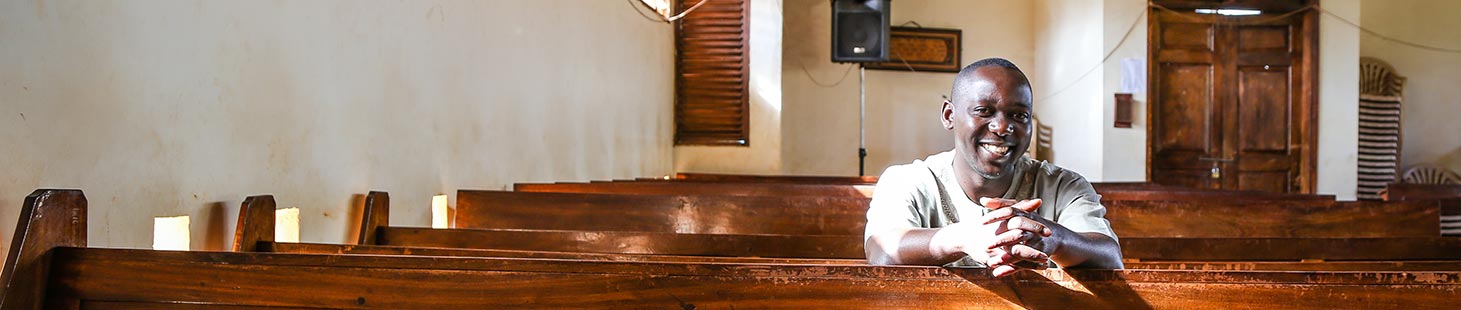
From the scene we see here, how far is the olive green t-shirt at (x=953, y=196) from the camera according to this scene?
4.83ft

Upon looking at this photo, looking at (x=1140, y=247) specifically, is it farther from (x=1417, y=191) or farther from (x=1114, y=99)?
(x=1114, y=99)

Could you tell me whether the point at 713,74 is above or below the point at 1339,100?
above

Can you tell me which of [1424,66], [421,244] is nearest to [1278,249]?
[421,244]

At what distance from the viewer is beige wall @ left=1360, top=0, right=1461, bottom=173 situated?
778cm

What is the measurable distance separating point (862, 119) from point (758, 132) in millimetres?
2061

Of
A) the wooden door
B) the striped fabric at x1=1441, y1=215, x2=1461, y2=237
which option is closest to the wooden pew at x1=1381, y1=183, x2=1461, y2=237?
the striped fabric at x1=1441, y1=215, x2=1461, y2=237

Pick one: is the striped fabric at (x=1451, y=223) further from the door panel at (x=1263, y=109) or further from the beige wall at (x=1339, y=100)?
the door panel at (x=1263, y=109)

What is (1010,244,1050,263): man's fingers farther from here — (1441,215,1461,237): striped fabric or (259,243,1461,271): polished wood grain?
(1441,215,1461,237): striped fabric

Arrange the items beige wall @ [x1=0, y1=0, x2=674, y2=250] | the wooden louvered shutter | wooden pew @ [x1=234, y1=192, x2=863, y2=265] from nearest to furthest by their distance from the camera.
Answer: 1. beige wall @ [x1=0, y1=0, x2=674, y2=250]
2. wooden pew @ [x1=234, y1=192, x2=863, y2=265]
3. the wooden louvered shutter

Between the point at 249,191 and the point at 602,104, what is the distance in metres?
2.74

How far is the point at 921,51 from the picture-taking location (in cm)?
839

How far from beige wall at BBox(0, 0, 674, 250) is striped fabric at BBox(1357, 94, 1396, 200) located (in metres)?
6.31

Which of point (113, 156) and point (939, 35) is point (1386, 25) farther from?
point (113, 156)

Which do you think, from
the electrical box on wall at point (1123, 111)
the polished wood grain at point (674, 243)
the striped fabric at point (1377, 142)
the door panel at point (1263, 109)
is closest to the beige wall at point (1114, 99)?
the electrical box on wall at point (1123, 111)
